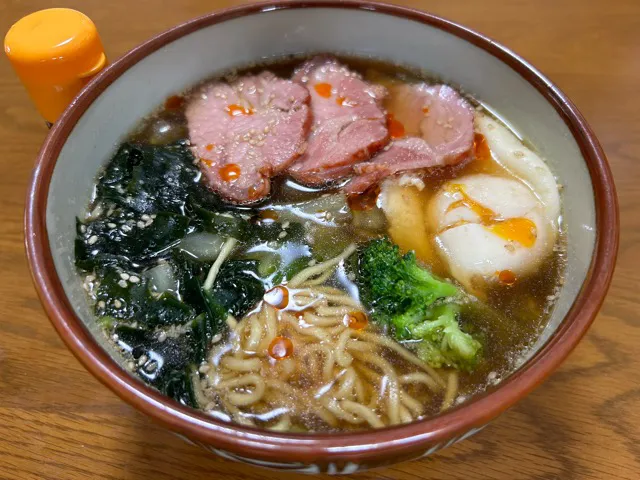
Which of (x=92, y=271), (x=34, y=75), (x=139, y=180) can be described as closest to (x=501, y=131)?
(x=139, y=180)

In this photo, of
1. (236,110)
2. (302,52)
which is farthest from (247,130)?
(302,52)

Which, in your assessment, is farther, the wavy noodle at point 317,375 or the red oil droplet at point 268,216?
the red oil droplet at point 268,216

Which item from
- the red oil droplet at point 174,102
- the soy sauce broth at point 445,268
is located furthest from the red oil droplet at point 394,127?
the red oil droplet at point 174,102

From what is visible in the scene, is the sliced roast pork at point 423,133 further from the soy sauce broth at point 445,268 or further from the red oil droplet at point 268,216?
the red oil droplet at point 268,216

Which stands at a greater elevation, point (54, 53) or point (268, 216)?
point (54, 53)

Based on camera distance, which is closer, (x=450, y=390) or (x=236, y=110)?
(x=450, y=390)

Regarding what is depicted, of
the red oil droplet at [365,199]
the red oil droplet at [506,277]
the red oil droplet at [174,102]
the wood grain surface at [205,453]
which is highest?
the red oil droplet at [506,277]

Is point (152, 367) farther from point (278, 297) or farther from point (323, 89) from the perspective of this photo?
point (323, 89)
